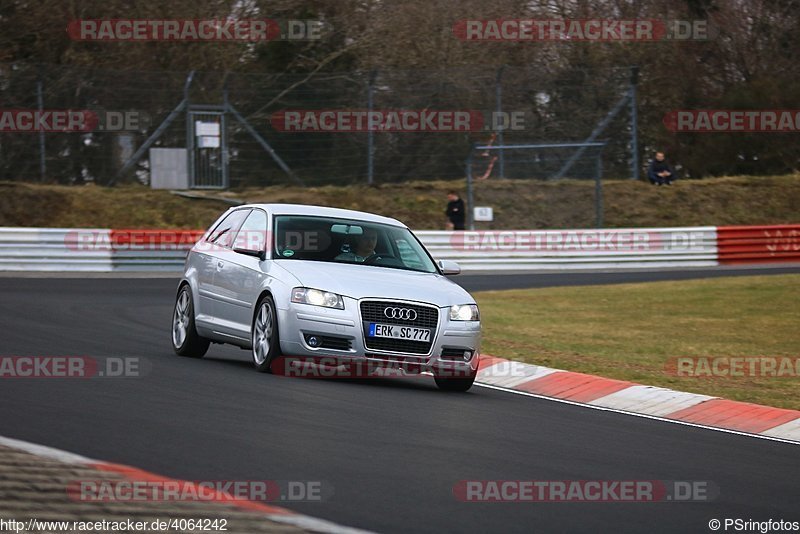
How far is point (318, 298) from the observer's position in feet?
36.2

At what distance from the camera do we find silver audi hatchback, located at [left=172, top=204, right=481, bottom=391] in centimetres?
1100

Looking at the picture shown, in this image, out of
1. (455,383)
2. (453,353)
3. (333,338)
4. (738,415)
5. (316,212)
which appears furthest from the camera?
(316,212)

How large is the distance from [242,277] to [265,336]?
2.75 feet

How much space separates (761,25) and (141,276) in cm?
2401

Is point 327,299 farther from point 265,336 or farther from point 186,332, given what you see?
point 186,332

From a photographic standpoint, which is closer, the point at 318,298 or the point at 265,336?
the point at 318,298

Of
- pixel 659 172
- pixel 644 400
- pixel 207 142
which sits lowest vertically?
pixel 644 400

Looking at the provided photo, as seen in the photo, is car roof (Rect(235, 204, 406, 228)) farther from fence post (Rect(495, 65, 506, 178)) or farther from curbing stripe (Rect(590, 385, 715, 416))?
fence post (Rect(495, 65, 506, 178))

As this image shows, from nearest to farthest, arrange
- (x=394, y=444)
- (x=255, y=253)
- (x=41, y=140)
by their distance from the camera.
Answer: (x=394, y=444)
(x=255, y=253)
(x=41, y=140)

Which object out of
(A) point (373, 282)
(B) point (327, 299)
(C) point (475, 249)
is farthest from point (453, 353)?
(C) point (475, 249)

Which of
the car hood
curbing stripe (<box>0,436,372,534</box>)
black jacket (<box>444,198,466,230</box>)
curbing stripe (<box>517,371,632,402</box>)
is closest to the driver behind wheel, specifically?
the car hood

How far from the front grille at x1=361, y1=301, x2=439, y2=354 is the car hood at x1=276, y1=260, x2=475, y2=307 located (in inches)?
2.7

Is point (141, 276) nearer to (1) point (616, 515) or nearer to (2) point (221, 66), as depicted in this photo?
(2) point (221, 66)

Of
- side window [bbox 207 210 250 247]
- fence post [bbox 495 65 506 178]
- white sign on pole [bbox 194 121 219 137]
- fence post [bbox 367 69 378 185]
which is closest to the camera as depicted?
side window [bbox 207 210 250 247]
